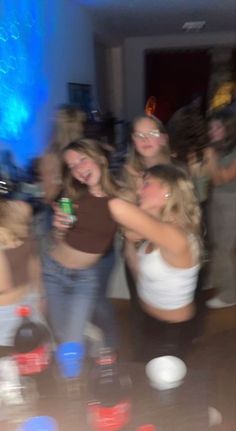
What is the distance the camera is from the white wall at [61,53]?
3.38 metres

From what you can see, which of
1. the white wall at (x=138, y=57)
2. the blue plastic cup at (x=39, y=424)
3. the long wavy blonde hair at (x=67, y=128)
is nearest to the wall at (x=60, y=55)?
the long wavy blonde hair at (x=67, y=128)

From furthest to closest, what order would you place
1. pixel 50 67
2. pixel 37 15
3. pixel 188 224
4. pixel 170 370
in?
pixel 50 67 → pixel 37 15 → pixel 188 224 → pixel 170 370

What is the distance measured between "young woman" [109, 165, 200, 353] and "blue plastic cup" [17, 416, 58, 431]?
1.73 feet

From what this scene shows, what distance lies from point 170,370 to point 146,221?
1.16 feet

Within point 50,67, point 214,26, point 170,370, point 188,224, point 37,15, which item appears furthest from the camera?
point 214,26

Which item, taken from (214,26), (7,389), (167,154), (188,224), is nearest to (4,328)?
(7,389)

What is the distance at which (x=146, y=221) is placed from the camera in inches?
49.1

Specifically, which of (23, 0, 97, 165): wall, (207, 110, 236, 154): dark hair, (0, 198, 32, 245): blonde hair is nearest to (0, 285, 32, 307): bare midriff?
(0, 198, 32, 245): blonde hair

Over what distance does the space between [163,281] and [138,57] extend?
4.94 metres

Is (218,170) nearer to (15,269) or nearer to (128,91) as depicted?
(15,269)

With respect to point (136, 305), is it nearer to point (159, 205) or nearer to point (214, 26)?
point (159, 205)

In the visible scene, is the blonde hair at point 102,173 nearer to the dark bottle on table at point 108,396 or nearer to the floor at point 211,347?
the floor at point 211,347

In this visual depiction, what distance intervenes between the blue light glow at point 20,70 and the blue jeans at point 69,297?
1.31 m

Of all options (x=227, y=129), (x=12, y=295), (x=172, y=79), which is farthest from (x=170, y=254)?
(x=172, y=79)
